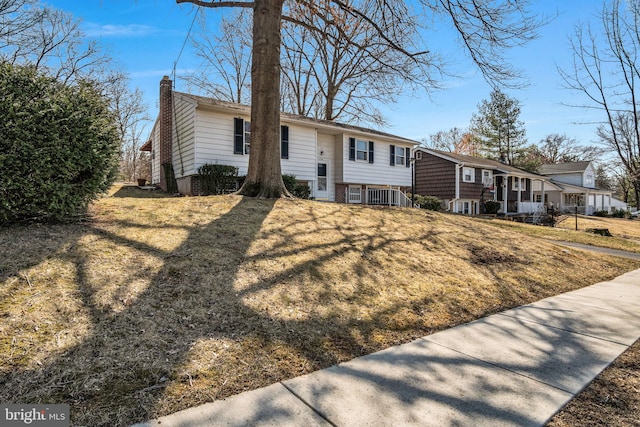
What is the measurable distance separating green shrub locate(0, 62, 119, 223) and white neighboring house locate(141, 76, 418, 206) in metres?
7.88

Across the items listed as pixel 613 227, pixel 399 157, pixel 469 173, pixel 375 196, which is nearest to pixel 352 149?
pixel 375 196

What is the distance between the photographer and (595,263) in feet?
27.4

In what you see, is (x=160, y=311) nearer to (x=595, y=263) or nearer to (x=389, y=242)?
(x=389, y=242)

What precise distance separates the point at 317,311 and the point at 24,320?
2616mm

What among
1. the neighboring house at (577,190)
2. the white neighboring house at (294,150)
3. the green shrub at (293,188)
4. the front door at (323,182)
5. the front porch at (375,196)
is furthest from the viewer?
the neighboring house at (577,190)

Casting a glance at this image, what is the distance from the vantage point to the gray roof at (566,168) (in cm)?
4300

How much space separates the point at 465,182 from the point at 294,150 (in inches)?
641

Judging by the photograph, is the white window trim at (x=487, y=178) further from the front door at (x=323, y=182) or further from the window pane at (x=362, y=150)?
the front door at (x=323, y=182)

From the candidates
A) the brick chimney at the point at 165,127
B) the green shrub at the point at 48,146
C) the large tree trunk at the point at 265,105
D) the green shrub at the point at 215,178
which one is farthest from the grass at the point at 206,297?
the brick chimney at the point at 165,127

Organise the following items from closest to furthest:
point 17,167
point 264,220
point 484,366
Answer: point 484,366
point 17,167
point 264,220

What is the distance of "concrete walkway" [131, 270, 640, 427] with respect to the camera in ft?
7.06

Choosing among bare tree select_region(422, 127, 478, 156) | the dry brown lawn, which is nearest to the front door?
the dry brown lawn


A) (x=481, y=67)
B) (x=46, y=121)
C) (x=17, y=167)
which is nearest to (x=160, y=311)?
(x=17, y=167)

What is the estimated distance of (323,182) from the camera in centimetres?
1798
